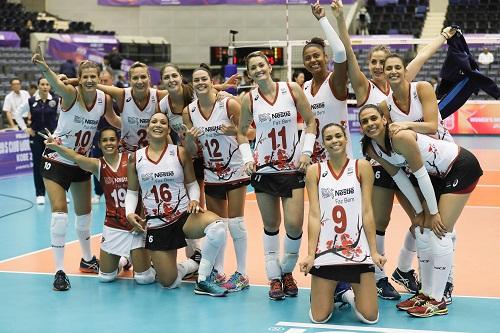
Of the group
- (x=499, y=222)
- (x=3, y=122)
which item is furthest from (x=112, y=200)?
(x=3, y=122)

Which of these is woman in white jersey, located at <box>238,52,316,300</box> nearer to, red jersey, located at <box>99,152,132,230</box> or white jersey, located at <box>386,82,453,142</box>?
white jersey, located at <box>386,82,453,142</box>

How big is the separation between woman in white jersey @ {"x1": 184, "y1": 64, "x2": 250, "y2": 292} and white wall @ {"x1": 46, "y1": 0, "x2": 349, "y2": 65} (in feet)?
75.5

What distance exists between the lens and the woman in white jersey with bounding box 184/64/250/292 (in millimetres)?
6863

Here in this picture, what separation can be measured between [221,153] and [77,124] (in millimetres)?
1360

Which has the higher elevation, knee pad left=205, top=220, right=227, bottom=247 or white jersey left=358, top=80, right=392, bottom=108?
white jersey left=358, top=80, right=392, bottom=108

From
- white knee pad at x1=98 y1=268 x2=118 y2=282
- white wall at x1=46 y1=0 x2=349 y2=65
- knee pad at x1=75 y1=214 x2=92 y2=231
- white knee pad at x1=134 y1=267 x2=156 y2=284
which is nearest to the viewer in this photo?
white knee pad at x1=134 y1=267 x2=156 y2=284

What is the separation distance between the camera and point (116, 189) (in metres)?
7.27

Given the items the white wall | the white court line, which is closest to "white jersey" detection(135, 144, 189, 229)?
the white court line

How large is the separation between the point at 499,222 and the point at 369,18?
1969cm

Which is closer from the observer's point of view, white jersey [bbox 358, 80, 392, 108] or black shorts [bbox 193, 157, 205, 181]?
white jersey [bbox 358, 80, 392, 108]

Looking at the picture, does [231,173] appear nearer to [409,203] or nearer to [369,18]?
[409,203]

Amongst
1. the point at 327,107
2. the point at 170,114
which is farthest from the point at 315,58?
the point at 170,114

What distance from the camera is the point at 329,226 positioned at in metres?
5.91

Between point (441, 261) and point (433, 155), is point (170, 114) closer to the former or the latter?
point (433, 155)
